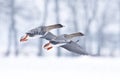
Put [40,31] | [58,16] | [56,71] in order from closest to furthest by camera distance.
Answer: [40,31], [58,16], [56,71]

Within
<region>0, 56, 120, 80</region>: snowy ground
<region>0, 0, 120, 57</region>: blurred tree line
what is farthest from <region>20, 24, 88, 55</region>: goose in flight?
<region>0, 56, 120, 80</region>: snowy ground

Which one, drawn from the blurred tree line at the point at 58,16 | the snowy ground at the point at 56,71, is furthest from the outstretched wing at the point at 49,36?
the snowy ground at the point at 56,71

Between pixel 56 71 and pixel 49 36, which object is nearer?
→ pixel 49 36

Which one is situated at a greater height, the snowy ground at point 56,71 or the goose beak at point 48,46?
the goose beak at point 48,46

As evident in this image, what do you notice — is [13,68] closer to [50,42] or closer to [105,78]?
[105,78]

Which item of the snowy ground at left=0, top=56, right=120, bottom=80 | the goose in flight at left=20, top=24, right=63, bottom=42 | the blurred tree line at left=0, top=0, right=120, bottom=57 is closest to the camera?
the goose in flight at left=20, top=24, right=63, bottom=42

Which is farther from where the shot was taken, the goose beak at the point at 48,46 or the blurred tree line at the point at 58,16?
the blurred tree line at the point at 58,16

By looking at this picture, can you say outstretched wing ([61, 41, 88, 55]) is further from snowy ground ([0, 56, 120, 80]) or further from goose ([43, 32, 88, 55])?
snowy ground ([0, 56, 120, 80])

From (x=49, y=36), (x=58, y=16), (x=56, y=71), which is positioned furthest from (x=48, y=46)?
(x=56, y=71)

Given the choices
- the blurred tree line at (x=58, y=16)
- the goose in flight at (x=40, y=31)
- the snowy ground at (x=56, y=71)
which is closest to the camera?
the goose in flight at (x=40, y=31)

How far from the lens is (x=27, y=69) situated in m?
Answer: 7.19

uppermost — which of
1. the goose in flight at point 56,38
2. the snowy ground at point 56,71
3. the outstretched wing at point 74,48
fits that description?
the goose in flight at point 56,38

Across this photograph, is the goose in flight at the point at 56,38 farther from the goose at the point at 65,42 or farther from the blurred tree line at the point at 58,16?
the blurred tree line at the point at 58,16

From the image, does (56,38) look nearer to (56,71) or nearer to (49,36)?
(49,36)
